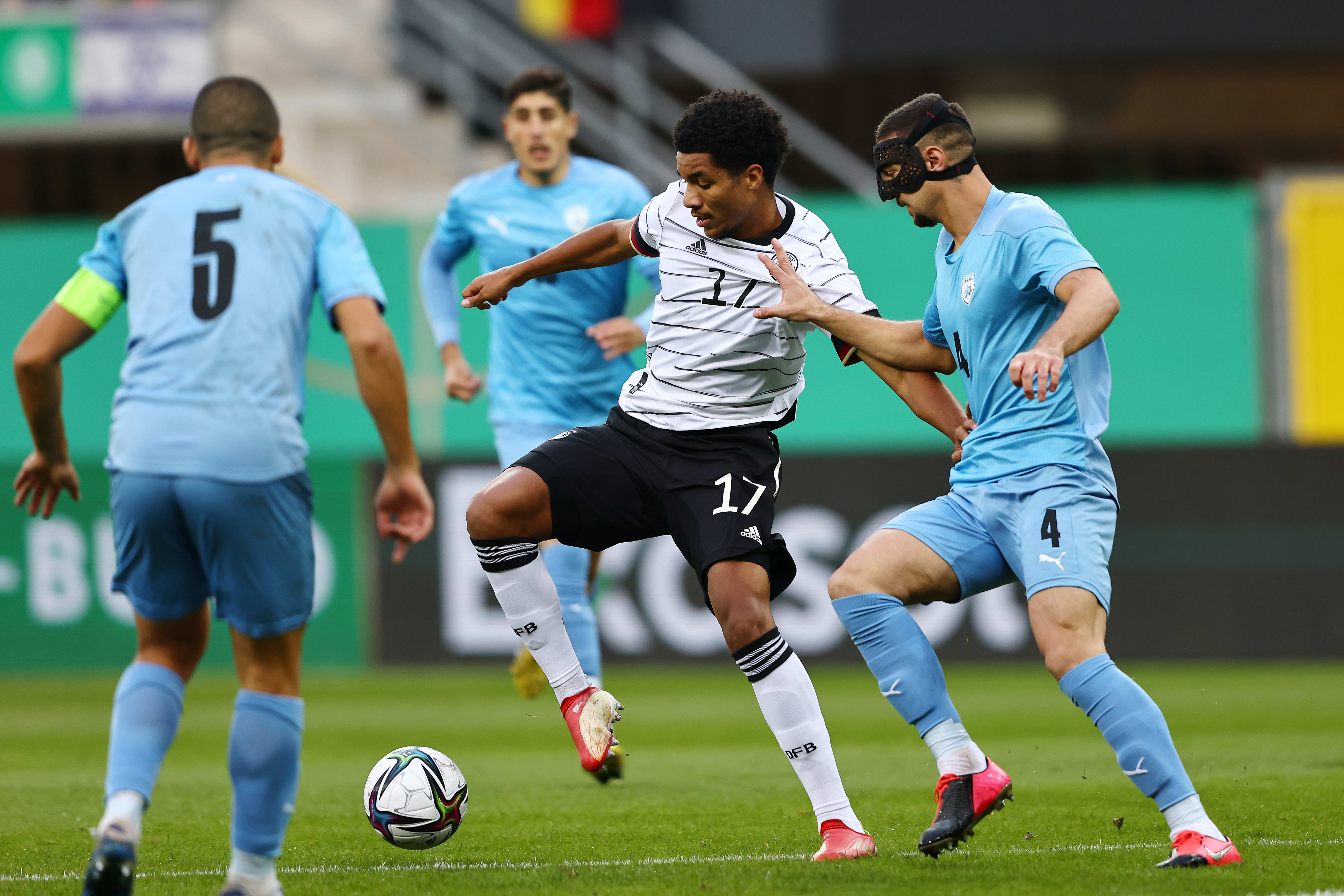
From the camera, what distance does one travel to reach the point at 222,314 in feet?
13.3

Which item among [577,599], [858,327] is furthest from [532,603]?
[577,599]

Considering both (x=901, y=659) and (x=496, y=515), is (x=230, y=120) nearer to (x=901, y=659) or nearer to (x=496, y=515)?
(x=496, y=515)

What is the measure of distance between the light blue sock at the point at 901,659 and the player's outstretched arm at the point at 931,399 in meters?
0.57

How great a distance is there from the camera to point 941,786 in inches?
188

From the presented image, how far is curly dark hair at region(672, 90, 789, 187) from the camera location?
16.3 ft

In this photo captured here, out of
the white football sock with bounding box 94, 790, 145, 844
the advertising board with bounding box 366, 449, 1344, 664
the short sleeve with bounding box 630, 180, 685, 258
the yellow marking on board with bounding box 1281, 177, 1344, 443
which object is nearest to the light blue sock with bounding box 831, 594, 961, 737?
the short sleeve with bounding box 630, 180, 685, 258

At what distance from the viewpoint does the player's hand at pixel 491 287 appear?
5.41m

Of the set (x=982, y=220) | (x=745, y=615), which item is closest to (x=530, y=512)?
A: (x=745, y=615)

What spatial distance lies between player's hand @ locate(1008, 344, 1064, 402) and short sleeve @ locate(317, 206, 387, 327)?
1.62 meters

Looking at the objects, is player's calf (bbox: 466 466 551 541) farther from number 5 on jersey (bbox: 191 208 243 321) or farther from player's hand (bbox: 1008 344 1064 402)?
player's hand (bbox: 1008 344 1064 402)

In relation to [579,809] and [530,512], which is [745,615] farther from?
[579,809]

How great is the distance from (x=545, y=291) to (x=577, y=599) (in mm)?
1365

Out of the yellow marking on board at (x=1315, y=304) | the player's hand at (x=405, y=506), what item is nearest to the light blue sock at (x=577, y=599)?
the player's hand at (x=405, y=506)

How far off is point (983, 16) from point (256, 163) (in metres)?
11.8
